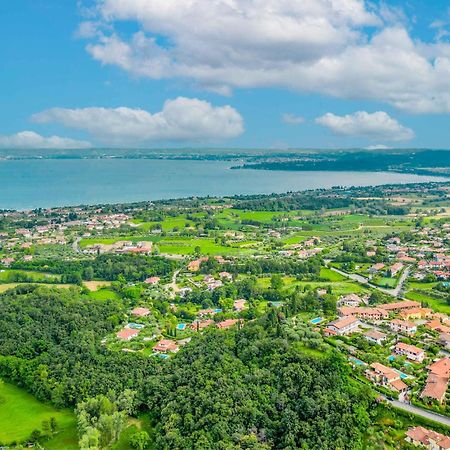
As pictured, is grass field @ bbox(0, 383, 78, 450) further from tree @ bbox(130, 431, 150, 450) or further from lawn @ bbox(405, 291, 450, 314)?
lawn @ bbox(405, 291, 450, 314)

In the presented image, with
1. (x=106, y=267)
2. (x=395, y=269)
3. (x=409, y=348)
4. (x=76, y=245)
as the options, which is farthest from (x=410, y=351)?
(x=76, y=245)

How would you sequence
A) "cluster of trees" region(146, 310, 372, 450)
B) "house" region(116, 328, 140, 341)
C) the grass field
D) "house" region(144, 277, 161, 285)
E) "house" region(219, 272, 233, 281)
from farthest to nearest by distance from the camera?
1. "house" region(219, 272, 233, 281)
2. "house" region(144, 277, 161, 285)
3. "house" region(116, 328, 140, 341)
4. the grass field
5. "cluster of trees" region(146, 310, 372, 450)

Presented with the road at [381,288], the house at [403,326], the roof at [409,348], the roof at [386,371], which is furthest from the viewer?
the road at [381,288]

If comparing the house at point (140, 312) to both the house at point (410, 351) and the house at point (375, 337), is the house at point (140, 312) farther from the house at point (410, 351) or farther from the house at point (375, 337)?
the house at point (410, 351)

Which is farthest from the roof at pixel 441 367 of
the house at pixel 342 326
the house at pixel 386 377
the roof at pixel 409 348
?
the house at pixel 342 326

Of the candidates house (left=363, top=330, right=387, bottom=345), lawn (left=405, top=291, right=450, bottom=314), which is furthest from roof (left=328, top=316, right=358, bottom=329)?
lawn (left=405, top=291, right=450, bottom=314)
